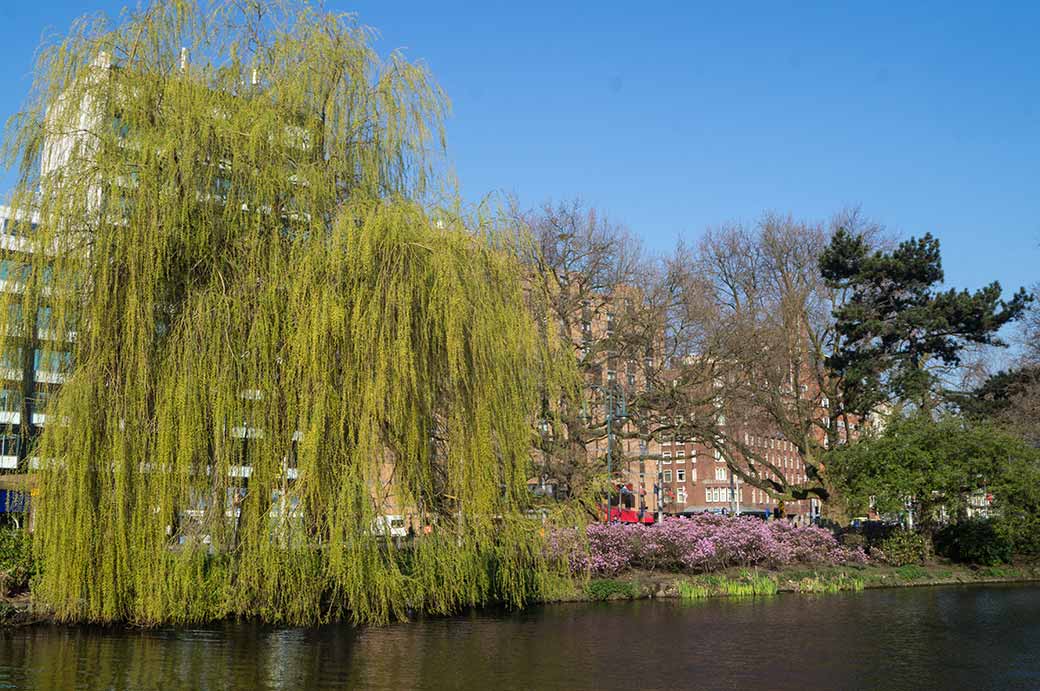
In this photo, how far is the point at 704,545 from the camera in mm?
30984

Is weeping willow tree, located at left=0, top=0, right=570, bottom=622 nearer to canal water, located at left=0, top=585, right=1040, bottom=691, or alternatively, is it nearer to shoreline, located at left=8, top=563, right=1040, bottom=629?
canal water, located at left=0, top=585, right=1040, bottom=691

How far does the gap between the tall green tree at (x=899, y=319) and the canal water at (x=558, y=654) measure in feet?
61.3

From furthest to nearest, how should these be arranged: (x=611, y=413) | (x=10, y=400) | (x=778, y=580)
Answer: (x=611, y=413) < (x=778, y=580) < (x=10, y=400)

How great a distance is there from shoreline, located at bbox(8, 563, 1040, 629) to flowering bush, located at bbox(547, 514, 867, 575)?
406 mm

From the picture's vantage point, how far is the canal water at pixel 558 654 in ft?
49.0

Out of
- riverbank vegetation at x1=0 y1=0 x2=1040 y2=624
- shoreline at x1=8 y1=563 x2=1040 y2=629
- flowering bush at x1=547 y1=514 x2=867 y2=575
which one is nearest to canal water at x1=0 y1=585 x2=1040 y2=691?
riverbank vegetation at x1=0 y1=0 x2=1040 y2=624

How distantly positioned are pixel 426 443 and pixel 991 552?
2744 cm

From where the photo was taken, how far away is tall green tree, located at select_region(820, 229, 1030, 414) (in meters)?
41.7

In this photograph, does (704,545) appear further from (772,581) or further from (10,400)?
(10,400)

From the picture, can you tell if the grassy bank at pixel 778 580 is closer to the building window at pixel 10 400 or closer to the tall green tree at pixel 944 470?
the tall green tree at pixel 944 470

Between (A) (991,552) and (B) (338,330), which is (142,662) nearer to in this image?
(B) (338,330)

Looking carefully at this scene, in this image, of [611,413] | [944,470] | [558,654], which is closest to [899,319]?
[944,470]

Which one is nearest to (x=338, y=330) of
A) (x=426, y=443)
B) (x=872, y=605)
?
(x=426, y=443)

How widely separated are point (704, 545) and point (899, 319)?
17.0 meters
